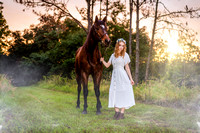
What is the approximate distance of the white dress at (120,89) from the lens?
5.41m

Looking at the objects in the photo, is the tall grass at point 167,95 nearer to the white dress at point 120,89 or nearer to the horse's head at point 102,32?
the white dress at point 120,89

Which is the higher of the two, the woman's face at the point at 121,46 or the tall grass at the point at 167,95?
the woman's face at the point at 121,46

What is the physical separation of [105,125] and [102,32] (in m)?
2.56

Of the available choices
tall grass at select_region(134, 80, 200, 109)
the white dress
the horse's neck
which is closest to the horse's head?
the horse's neck

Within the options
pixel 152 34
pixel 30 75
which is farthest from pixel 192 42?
pixel 30 75

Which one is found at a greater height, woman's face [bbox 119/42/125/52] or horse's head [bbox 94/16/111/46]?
horse's head [bbox 94/16/111/46]

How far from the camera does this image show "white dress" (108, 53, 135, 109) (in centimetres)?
541

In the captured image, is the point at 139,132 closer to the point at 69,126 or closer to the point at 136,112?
the point at 69,126

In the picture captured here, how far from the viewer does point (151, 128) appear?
4605mm

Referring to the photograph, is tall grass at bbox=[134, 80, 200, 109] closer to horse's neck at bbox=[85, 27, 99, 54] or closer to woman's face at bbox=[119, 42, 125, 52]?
woman's face at bbox=[119, 42, 125, 52]

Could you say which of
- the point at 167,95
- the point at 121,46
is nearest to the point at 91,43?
the point at 121,46

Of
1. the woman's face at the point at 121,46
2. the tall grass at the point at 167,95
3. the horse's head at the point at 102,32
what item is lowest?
the tall grass at the point at 167,95

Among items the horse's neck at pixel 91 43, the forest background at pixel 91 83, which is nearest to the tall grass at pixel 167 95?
the forest background at pixel 91 83

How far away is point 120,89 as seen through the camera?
5.46m
